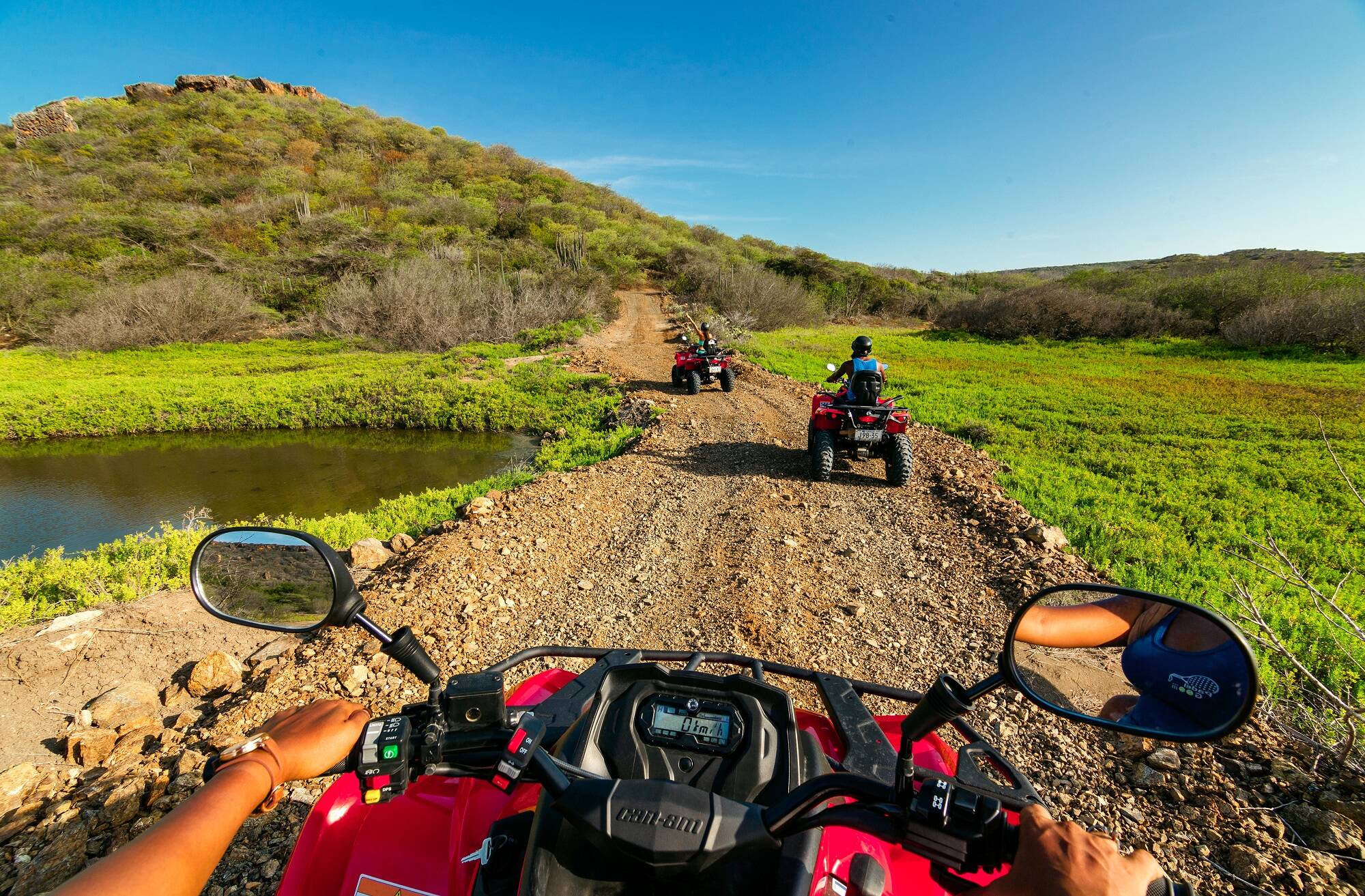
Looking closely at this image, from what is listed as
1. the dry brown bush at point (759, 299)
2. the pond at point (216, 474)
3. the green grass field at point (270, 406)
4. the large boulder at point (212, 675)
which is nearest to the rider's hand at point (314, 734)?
the large boulder at point (212, 675)

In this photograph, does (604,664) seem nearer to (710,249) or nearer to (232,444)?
(232,444)

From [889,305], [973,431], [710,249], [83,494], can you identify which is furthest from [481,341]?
[710,249]

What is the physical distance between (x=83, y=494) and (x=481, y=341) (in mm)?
12995

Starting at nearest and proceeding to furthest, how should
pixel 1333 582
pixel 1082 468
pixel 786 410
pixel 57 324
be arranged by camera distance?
pixel 1333 582
pixel 1082 468
pixel 786 410
pixel 57 324

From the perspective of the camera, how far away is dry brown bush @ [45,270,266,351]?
20.3 metres

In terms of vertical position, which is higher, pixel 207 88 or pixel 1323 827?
pixel 207 88

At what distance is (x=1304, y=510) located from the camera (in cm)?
629

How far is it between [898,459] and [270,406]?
578 inches

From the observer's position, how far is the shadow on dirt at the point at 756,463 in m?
6.86

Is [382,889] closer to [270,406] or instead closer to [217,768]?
[217,768]

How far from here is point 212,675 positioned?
314 cm

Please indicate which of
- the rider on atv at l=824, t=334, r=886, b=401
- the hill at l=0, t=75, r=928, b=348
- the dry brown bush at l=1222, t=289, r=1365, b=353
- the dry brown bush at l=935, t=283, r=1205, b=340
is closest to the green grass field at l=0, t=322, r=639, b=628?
the hill at l=0, t=75, r=928, b=348

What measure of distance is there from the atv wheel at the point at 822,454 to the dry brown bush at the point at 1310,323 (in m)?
23.4

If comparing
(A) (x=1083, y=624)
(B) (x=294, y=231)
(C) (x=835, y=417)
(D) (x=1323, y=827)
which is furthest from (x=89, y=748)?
(B) (x=294, y=231)
